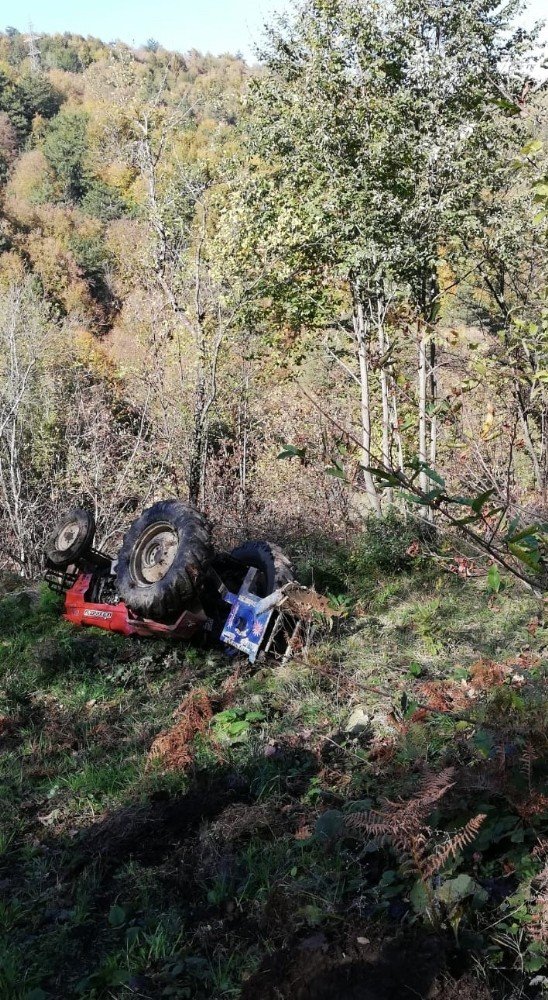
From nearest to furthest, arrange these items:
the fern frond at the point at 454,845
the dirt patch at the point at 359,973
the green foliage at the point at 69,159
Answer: the dirt patch at the point at 359,973
the fern frond at the point at 454,845
the green foliage at the point at 69,159

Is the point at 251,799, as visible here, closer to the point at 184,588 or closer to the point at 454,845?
the point at 454,845

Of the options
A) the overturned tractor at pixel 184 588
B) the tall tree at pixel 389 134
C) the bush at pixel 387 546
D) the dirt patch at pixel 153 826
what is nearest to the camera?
the dirt patch at pixel 153 826

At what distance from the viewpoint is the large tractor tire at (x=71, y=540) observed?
664 cm

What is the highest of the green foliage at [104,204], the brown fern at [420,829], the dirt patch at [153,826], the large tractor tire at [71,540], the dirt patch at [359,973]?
the green foliage at [104,204]

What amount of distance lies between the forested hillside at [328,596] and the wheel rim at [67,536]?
59 cm

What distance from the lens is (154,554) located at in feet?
19.9

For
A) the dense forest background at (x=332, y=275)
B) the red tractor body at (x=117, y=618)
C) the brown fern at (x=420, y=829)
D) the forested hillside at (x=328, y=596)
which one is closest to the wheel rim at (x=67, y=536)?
the red tractor body at (x=117, y=618)

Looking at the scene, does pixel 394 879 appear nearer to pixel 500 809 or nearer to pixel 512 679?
pixel 500 809

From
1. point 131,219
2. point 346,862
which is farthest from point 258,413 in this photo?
point 131,219

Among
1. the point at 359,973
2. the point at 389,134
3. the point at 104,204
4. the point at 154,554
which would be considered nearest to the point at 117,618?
the point at 154,554

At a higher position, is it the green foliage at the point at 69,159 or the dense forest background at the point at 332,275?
the green foliage at the point at 69,159

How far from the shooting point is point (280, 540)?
30.0ft

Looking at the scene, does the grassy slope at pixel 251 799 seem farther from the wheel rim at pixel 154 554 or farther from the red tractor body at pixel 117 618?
the wheel rim at pixel 154 554

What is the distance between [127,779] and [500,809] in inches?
85.2
